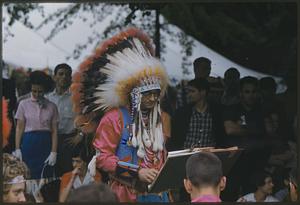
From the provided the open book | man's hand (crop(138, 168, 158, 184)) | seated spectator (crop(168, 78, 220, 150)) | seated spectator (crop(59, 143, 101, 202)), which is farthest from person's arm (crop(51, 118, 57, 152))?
seated spectator (crop(168, 78, 220, 150))

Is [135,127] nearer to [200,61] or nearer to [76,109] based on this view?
[76,109]

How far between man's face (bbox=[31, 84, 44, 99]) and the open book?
1273mm

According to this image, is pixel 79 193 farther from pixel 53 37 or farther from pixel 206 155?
pixel 53 37

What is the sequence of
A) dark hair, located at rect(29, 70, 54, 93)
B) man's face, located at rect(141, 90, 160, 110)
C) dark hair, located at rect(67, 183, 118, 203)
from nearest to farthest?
1. dark hair, located at rect(67, 183, 118, 203)
2. dark hair, located at rect(29, 70, 54, 93)
3. man's face, located at rect(141, 90, 160, 110)

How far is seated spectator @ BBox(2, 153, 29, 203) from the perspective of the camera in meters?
6.17

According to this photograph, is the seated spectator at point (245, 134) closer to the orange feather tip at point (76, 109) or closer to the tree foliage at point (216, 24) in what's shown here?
the tree foliage at point (216, 24)

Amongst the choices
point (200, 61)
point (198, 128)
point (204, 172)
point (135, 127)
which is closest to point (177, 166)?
point (198, 128)

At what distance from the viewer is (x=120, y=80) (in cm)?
624

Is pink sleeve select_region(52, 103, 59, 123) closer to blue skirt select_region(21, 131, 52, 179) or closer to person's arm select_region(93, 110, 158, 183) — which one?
blue skirt select_region(21, 131, 52, 179)

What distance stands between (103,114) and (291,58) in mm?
1781

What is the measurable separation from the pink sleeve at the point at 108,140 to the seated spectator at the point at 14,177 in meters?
0.68

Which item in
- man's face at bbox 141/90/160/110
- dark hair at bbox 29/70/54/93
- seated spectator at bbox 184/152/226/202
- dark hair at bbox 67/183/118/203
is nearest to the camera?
dark hair at bbox 67/183/118/203

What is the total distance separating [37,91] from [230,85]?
173 cm

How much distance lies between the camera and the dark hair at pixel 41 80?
243 inches
